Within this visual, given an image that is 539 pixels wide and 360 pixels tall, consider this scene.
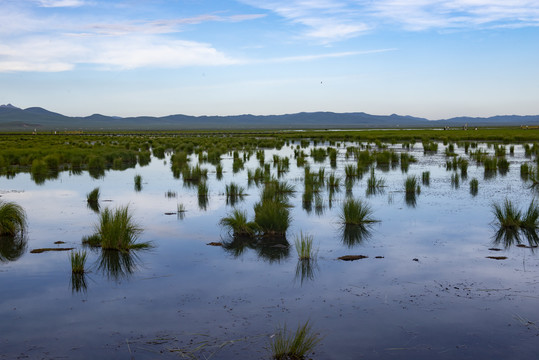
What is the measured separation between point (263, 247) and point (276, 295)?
2.72m

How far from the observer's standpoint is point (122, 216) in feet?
32.8

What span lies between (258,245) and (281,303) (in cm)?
324

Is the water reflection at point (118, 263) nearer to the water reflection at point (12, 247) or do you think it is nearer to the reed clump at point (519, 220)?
the water reflection at point (12, 247)

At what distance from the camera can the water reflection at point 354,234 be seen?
10445 mm

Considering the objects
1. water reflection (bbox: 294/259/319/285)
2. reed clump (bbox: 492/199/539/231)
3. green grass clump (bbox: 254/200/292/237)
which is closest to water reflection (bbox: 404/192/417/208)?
reed clump (bbox: 492/199/539/231)

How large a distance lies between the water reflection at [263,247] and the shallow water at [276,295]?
0.22 feet

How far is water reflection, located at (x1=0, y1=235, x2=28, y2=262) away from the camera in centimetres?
958

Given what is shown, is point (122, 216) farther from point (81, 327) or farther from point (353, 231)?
point (353, 231)

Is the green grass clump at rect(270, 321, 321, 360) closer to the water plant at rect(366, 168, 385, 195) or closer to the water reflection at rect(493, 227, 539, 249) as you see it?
the water reflection at rect(493, 227, 539, 249)

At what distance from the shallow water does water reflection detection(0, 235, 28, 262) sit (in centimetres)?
12

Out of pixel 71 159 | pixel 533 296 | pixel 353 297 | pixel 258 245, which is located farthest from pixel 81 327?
pixel 71 159

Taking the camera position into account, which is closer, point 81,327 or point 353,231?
point 81,327

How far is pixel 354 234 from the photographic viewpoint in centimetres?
1109

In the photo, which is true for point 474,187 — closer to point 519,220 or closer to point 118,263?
point 519,220
